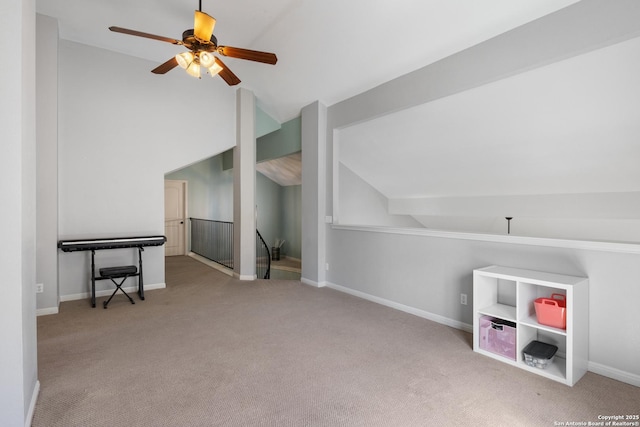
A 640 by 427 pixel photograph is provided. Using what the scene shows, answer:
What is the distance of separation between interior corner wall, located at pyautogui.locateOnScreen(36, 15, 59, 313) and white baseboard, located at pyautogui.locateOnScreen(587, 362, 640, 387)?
5.64 metres

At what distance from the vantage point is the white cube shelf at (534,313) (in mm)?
2410

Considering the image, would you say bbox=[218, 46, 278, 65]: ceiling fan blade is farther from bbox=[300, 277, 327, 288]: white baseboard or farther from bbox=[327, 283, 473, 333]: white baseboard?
bbox=[300, 277, 327, 288]: white baseboard

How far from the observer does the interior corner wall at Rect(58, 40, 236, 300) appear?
14.8 ft

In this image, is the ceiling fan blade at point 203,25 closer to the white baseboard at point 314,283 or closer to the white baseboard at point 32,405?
the white baseboard at point 32,405

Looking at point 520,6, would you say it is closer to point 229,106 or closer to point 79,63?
point 229,106

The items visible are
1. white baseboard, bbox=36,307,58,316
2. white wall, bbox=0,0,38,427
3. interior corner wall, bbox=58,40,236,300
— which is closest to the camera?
white wall, bbox=0,0,38,427

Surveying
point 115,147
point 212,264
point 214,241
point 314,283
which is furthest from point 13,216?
point 214,241

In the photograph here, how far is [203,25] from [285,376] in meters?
2.97

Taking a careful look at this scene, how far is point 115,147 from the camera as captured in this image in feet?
15.8

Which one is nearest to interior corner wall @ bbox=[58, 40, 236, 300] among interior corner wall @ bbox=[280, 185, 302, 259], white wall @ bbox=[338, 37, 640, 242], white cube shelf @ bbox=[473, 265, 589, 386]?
white wall @ bbox=[338, 37, 640, 242]

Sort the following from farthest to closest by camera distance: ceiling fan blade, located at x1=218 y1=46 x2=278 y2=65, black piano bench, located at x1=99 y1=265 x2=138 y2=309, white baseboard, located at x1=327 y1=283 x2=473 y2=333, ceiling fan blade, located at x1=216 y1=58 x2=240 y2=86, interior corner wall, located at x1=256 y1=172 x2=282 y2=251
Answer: interior corner wall, located at x1=256 y1=172 x2=282 y2=251 → black piano bench, located at x1=99 y1=265 x2=138 y2=309 → white baseboard, located at x1=327 y1=283 x2=473 y2=333 → ceiling fan blade, located at x1=216 y1=58 x2=240 y2=86 → ceiling fan blade, located at x1=218 y1=46 x2=278 y2=65

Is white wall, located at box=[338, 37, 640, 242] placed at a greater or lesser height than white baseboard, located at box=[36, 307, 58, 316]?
greater

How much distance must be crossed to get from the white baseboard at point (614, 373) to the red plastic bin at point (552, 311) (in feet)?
1.51

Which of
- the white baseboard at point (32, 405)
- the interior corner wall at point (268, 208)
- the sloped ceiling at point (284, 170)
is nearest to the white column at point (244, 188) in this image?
the sloped ceiling at point (284, 170)
